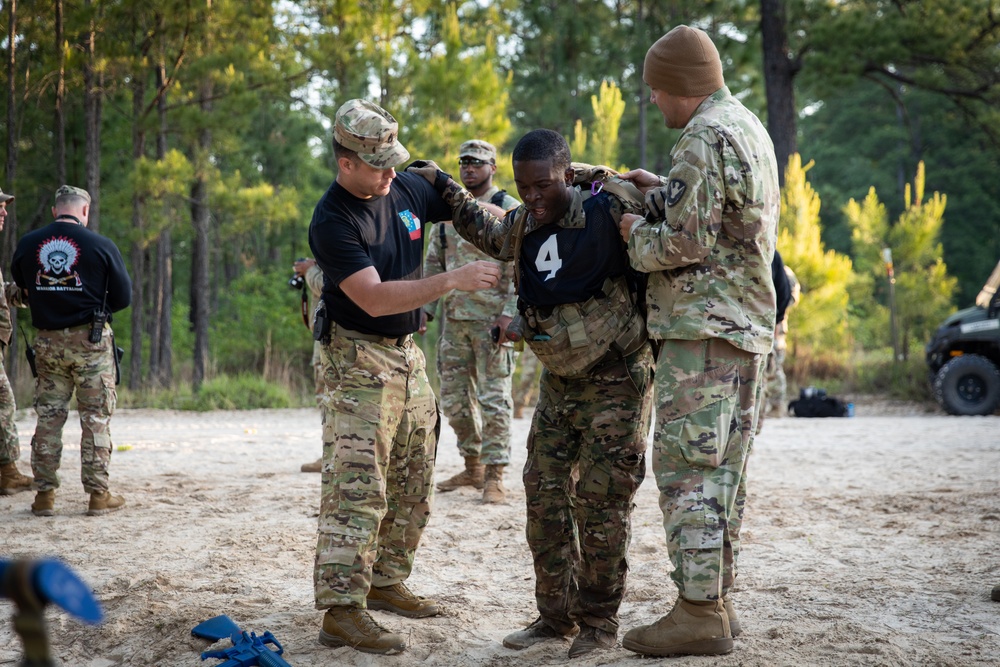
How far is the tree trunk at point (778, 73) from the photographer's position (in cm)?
1784

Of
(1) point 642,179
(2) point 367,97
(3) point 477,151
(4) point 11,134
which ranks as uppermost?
(2) point 367,97

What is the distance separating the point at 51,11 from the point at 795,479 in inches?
528

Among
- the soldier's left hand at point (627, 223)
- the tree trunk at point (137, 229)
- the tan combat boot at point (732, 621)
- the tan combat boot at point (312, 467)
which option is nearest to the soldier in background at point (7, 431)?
the tan combat boot at point (312, 467)

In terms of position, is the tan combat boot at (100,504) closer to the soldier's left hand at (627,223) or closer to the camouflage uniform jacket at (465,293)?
the camouflage uniform jacket at (465,293)

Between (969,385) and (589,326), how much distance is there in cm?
1115

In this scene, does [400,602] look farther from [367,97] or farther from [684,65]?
[367,97]

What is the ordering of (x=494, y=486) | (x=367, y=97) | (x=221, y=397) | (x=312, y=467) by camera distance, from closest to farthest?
(x=494, y=486) < (x=312, y=467) < (x=221, y=397) < (x=367, y=97)

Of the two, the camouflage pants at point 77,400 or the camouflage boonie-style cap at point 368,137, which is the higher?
the camouflage boonie-style cap at point 368,137

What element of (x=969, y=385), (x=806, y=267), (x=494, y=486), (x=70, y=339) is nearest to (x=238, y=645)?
(x=494, y=486)

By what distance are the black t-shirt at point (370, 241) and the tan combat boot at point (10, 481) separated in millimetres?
4317

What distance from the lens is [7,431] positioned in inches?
261

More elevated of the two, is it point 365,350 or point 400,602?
point 365,350

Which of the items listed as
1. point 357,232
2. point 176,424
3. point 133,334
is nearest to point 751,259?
point 357,232

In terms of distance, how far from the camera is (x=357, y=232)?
3623 mm
